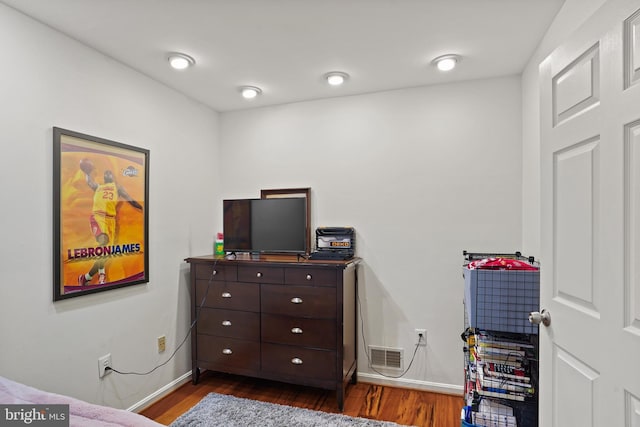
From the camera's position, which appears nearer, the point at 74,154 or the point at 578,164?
the point at 578,164

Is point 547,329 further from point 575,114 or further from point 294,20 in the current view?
point 294,20

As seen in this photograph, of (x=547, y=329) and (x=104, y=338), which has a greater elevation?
(x=547, y=329)

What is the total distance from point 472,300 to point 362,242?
1.20 m

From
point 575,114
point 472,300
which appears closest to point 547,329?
point 472,300

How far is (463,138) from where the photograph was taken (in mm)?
2758

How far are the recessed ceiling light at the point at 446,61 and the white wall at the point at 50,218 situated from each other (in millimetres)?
2135

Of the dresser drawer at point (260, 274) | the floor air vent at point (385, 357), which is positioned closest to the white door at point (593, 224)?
the floor air vent at point (385, 357)

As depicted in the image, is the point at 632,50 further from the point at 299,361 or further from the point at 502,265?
the point at 299,361

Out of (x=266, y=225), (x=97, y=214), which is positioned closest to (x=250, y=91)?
(x=266, y=225)

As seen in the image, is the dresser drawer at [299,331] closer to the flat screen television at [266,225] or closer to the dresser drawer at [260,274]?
the dresser drawer at [260,274]

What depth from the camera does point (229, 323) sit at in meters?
2.81

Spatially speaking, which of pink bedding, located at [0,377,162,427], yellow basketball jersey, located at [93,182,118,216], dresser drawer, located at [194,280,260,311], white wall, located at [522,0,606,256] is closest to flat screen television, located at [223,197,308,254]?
dresser drawer, located at [194,280,260,311]

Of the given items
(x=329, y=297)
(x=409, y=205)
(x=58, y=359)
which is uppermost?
(x=409, y=205)

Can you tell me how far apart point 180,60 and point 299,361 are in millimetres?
2340
